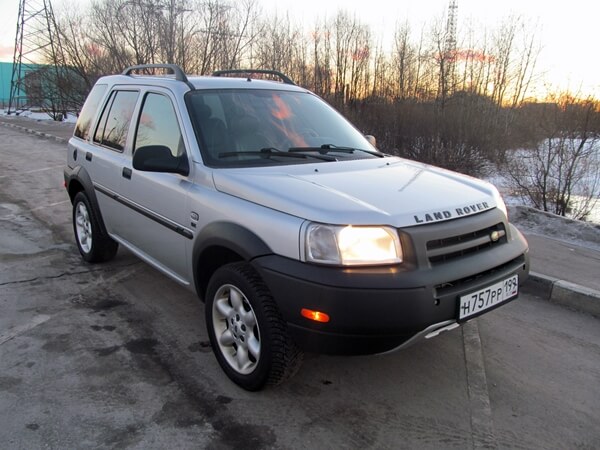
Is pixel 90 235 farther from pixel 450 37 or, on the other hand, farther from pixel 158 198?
pixel 450 37

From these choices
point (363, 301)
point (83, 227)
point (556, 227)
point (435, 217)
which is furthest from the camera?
point (556, 227)

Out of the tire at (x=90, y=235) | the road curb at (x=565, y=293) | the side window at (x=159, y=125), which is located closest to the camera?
the side window at (x=159, y=125)

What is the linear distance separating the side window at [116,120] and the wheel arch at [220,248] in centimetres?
161

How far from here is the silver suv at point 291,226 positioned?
2.42 metres

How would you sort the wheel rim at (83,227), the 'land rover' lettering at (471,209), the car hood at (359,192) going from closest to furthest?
the car hood at (359,192)
the 'land rover' lettering at (471,209)
the wheel rim at (83,227)

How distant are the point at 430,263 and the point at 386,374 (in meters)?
1.04

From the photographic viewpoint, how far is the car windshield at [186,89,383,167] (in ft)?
10.9

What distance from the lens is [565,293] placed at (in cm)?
449

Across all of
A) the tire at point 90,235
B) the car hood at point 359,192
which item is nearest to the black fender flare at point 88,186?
the tire at point 90,235

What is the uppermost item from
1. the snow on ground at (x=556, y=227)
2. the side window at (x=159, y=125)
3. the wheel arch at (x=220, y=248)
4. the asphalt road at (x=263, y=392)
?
the side window at (x=159, y=125)

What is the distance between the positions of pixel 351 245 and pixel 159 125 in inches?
81.4

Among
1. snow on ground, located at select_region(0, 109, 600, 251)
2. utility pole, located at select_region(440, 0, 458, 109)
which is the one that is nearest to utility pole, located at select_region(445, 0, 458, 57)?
utility pole, located at select_region(440, 0, 458, 109)

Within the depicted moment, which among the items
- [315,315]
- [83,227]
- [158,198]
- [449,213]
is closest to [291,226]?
[315,315]

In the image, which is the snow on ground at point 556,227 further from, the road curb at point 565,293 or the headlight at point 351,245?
the headlight at point 351,245
